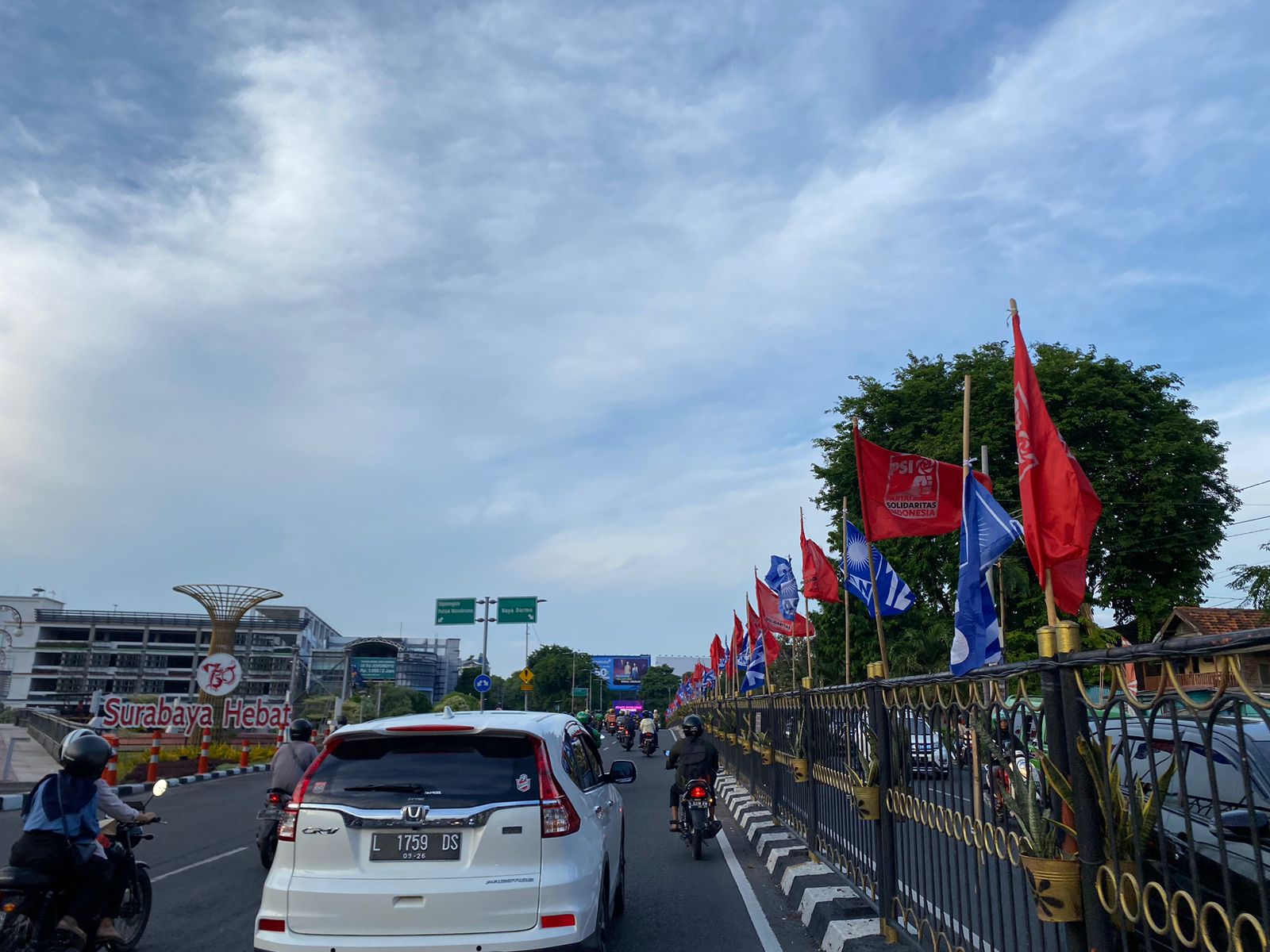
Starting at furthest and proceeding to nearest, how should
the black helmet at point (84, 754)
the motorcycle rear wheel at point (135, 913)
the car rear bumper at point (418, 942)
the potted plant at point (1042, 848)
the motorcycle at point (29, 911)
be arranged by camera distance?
the motorcycle rear wheel at point (135, 913), the black helmet at point (84, 754), the motorcycle at point (29, 911), the car rear bumper at point (418, 942), the potted plant at point (1042, 848)

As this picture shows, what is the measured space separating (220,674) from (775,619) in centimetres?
1325

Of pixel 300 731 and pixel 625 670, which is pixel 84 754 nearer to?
pixel 300 731

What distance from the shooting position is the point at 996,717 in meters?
4.48

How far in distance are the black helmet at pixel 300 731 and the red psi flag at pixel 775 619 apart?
35.4 ft

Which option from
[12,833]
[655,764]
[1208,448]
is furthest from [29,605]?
[1208,448]

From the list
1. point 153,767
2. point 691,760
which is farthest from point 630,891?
point 153,767

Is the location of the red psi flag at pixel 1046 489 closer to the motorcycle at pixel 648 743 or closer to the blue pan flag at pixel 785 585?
the blue pan flag at pixel 785 585

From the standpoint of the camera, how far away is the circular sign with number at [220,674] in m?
22.1

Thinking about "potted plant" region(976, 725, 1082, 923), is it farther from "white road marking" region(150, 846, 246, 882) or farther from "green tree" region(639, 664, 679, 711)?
"green tree" region(639, 664, 679, 711)

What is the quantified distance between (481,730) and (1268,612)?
16.3 metres

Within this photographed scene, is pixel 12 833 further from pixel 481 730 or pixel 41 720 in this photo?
pixel 41 720

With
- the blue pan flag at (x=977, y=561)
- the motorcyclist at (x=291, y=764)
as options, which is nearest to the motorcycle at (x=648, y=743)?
the motorcyclist at (x=291, y=764)

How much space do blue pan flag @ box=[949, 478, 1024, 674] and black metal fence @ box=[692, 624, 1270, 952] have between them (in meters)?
1.73

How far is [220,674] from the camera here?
877 inches
